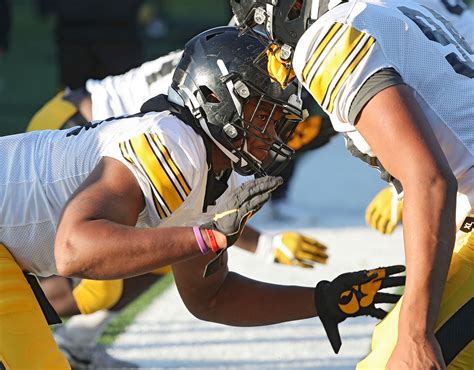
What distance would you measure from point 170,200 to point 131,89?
163cm

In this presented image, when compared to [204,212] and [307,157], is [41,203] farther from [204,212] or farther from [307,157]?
[307,157]

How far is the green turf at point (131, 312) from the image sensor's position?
16.6 feet

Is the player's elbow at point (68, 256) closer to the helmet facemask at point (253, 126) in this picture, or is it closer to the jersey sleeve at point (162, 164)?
the jersey sleeve at point (162, 164)

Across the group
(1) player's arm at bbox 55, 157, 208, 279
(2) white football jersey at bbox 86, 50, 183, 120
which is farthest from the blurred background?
(1) player's arm at bbox 55, 157, 208, 279

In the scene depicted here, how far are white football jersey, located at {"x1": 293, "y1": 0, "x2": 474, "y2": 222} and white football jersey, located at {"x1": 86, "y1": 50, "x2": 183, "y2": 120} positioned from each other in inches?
68.3

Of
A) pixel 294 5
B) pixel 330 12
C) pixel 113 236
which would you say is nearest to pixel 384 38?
pixel 330 12

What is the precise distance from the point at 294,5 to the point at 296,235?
1427mm

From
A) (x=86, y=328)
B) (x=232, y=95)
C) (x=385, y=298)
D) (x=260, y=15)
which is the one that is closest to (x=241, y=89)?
(x=232, y=95)

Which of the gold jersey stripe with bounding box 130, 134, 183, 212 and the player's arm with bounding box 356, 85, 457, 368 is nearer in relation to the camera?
the player's arm with bounding box 356, 85, 457, 368

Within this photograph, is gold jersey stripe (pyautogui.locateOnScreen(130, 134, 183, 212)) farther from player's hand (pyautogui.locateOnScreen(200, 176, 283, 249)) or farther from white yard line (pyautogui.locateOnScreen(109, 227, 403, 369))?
white yard line (pyautogui.locateOnScreen(109, 227, 403, 369))

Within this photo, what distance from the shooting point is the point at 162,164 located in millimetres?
2943

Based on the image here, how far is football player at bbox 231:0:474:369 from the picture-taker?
2398 mm

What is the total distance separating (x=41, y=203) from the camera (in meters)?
3.15

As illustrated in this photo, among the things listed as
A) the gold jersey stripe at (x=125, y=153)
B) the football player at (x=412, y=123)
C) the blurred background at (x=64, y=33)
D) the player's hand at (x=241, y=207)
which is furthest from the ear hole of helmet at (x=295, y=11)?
the blurred background at (x=64, y=33)
